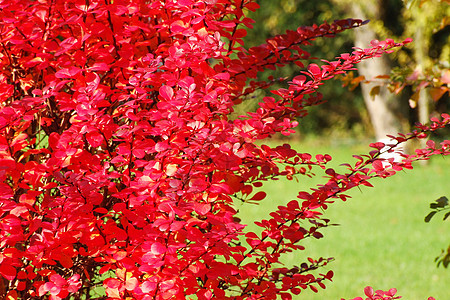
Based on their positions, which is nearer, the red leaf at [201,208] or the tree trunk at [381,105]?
the red leaf at [201,208]

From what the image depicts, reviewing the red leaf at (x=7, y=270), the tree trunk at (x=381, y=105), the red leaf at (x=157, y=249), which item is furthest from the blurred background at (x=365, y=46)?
the red leaf at (x=157, y=249)

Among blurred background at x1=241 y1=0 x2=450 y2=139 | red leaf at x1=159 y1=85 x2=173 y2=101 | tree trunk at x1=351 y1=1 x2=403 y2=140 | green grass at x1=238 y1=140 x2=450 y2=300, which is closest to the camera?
red leaf at x1=159 y1=85 x2=173 y2=101

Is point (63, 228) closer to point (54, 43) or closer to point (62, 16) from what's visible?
point (54, 43)

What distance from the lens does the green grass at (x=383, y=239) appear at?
5.13m

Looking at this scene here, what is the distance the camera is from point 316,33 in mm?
2123

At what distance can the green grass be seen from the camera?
5129mm

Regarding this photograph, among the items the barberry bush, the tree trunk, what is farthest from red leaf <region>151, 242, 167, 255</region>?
the tree trunk

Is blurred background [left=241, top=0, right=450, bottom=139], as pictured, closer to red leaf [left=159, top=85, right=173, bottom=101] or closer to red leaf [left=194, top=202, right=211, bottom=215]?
red leaf [left=159, top=85, right=173, bottom=101]

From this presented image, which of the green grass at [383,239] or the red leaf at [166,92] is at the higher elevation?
the green grass at [383,239]

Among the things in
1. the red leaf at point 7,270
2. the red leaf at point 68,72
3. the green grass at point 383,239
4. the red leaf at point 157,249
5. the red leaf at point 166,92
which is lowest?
the red leaf at point 7,270

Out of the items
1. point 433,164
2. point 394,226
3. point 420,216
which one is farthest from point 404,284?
point 433,164

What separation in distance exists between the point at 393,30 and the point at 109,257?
14.4m

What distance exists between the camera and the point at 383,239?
6766mm

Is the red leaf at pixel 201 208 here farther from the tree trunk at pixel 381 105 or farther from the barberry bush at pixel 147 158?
the tree trunk at pixel 381 105
